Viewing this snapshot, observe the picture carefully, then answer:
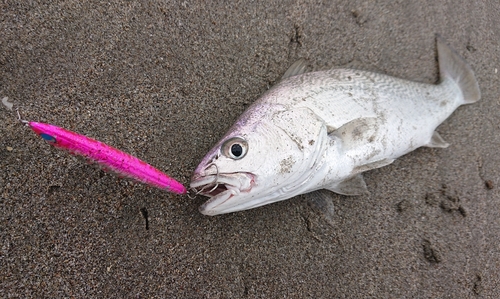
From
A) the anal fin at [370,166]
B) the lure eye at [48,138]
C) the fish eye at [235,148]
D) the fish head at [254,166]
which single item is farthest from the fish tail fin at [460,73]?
the lure eye at [48,138]

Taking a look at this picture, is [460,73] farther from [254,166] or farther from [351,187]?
[254,166]

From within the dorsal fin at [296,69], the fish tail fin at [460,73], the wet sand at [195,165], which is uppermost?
the fish tail fin at [460,73]

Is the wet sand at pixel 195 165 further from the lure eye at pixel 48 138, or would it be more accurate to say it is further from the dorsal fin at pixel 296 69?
the lure eye at pixel 48 138

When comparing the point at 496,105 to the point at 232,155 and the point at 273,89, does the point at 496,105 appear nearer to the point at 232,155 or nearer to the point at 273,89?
the point at 273,89

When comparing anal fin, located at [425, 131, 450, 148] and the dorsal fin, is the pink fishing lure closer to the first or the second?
the dorsal fin

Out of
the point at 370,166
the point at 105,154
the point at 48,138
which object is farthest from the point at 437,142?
the point at 48,138

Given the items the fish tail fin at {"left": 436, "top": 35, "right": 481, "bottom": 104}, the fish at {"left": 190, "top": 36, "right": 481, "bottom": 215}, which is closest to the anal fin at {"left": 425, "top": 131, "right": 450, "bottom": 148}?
the fish at {"left": 190, "top": 36, "right": 481, "bottom": 215}

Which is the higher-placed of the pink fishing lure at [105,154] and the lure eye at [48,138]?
the lure eye at [48,138]
